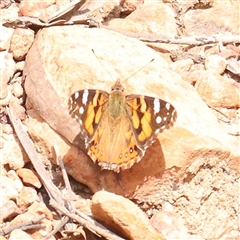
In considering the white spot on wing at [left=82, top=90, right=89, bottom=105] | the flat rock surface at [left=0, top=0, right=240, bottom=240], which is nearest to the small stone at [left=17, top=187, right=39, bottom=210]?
the flat rock surface at [left=0, top=0, right=240, bottom=240]

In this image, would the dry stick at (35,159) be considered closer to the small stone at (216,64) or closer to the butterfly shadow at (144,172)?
the butterfly shadow at (144,172)

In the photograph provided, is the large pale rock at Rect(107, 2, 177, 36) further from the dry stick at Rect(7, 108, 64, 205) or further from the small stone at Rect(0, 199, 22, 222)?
the small stone at Rect(0, 199, 22, 222)

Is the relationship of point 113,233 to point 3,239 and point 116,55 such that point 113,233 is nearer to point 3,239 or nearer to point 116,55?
point 3,239

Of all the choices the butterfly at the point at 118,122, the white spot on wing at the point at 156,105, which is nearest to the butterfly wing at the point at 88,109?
the butterfly at the point at 118,122

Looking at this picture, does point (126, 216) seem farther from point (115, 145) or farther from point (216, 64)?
point (216, 64)

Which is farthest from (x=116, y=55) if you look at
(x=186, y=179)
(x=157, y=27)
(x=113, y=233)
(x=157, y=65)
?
(x=113, y=233)

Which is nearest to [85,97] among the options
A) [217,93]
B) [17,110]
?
[17,110]

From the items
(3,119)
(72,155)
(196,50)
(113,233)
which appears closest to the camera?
(113,233)
